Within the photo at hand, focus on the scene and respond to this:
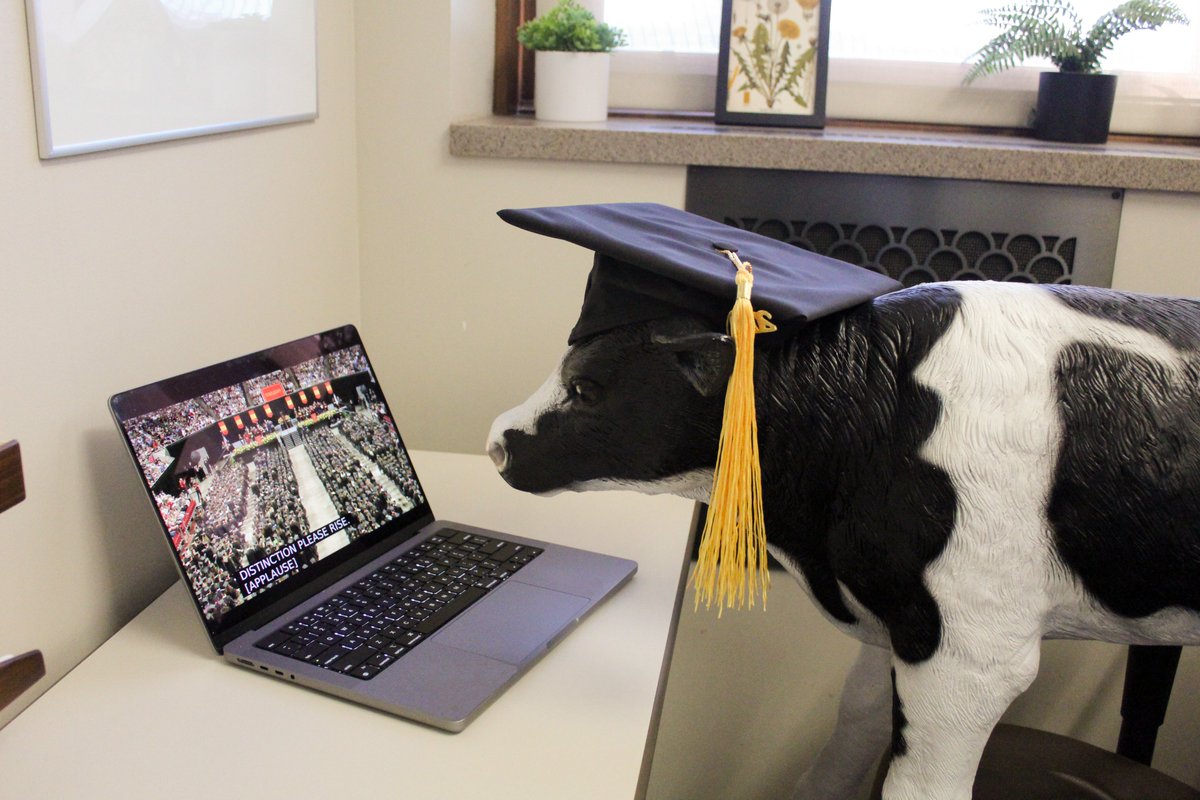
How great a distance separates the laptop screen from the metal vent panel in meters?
0.49

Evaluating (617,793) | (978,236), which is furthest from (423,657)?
(978,236)

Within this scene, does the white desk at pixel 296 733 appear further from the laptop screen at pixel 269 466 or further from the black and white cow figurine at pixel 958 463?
the black and white cow figurine at pixel 958 463

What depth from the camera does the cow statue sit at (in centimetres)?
65

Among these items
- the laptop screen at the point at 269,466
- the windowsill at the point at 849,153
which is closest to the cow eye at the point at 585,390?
the laptop screen at the point at 269,466

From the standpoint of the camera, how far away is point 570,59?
136 centimetres

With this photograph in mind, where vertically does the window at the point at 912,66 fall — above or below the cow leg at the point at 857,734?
above

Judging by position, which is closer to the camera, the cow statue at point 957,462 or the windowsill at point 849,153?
the cow statue at point 957,462

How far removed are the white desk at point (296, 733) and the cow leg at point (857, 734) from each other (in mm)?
170

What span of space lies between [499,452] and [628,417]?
0.37 ft

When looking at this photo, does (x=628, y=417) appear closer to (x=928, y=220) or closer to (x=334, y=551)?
(x=334, y=551)

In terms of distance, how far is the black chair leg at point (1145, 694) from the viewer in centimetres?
108

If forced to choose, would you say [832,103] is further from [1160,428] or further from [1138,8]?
[1160,428]

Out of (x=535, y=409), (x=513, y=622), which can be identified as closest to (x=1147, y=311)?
(x=535, y=409)

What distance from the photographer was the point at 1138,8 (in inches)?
50.9
